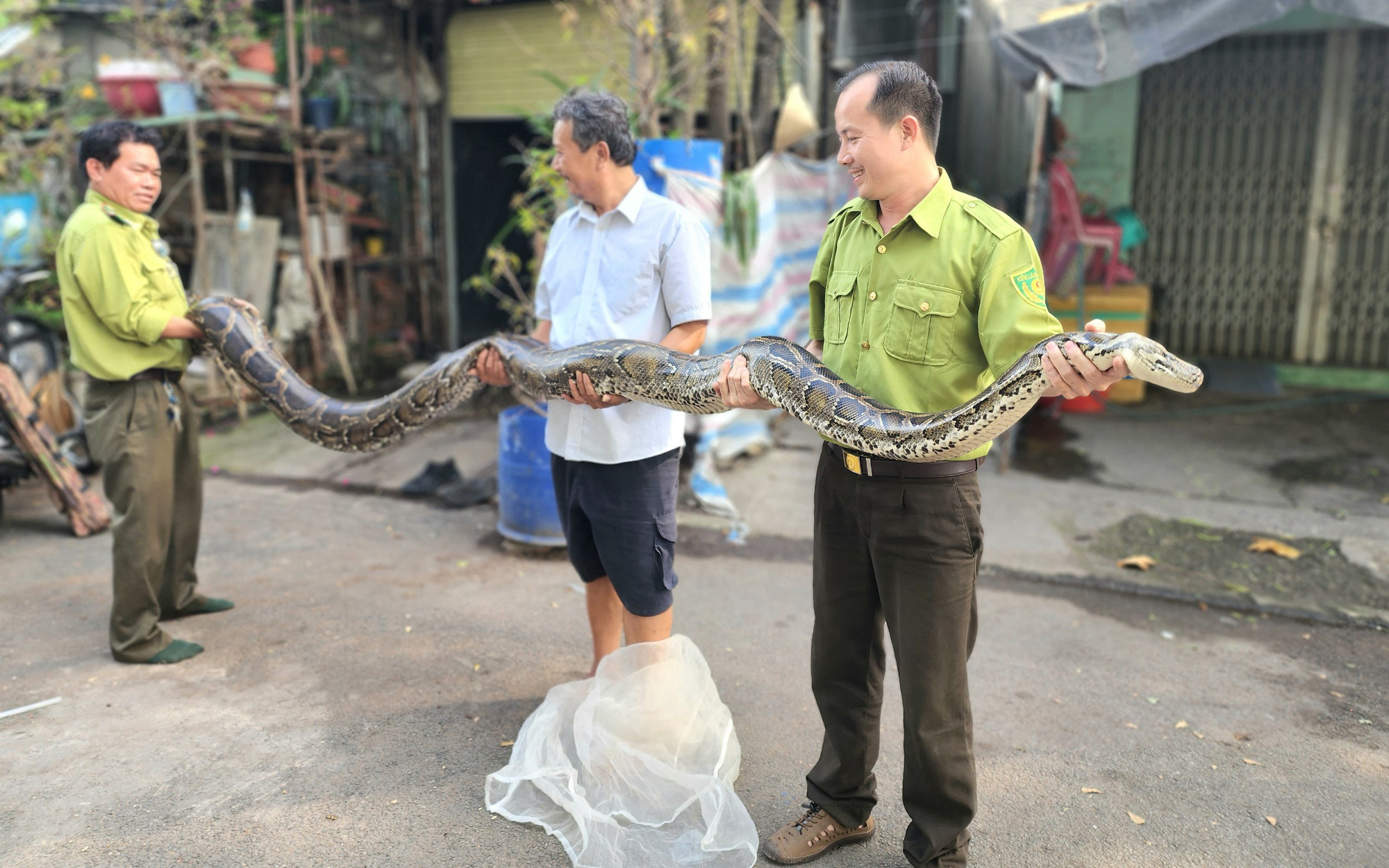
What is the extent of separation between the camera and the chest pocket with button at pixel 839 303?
294cm

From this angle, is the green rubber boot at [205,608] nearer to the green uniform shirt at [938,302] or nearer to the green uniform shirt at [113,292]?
the green uniform shirt at [113,292]

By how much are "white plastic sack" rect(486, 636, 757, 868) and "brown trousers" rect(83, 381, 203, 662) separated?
6.71 feet

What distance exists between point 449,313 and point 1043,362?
10090mm


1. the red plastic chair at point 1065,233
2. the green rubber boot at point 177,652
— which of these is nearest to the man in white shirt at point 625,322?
the green rubber boot at point 177,652

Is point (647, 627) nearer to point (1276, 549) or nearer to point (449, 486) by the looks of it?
point (449, 486)

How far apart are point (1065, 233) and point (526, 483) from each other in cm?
522

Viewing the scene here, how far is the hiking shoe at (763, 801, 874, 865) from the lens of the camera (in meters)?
3.07

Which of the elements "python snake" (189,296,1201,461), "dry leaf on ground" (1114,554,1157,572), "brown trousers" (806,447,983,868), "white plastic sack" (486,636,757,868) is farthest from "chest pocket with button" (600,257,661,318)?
"dry leaf on ground" (1114,554,1157,572)

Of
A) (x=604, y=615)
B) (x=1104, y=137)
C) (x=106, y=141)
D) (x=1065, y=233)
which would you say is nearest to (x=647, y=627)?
(x=604, y=615)

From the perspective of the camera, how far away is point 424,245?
11375 mm

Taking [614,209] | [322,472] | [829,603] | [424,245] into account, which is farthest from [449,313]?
[829,603]

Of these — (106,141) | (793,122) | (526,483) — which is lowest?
(526,483)

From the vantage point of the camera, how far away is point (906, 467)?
9.04 ft

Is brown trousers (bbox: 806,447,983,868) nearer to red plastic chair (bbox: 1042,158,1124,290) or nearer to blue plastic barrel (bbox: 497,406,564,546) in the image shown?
blue plastic barrel (bbox: 497,406,564,546)
